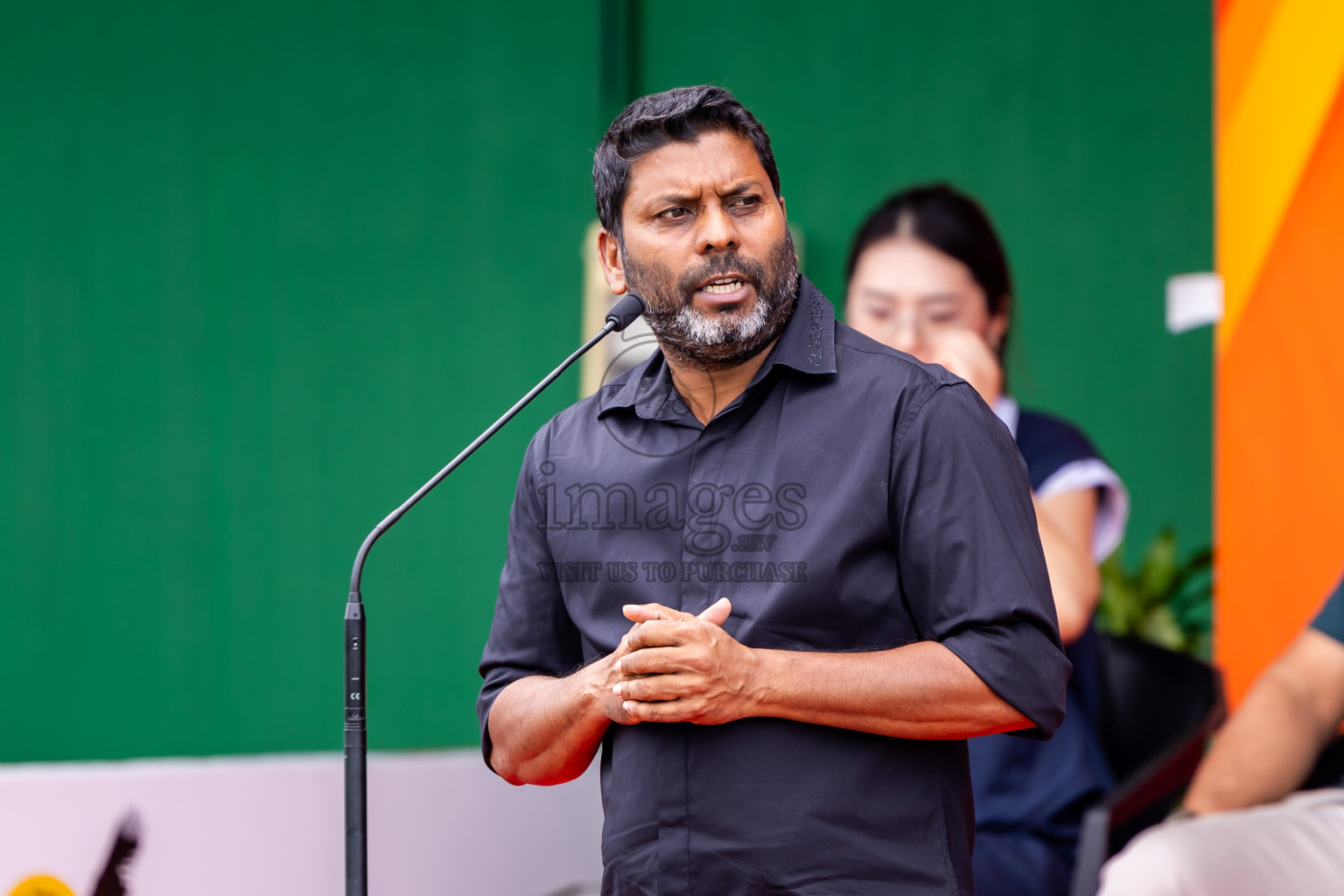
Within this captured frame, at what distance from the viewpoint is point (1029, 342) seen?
12.9 feet

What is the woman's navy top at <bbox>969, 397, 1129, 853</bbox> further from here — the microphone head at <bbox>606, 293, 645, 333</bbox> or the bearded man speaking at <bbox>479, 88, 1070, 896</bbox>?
the microphone head at <bbox>606, 293, 645, 333</bbox>

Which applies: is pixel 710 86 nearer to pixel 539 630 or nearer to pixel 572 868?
pixel 539 630

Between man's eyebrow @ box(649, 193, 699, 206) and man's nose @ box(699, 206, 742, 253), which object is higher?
man's eyebrow @ box(649, 193, 699, 206)

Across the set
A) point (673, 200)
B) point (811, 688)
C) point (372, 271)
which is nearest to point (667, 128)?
point (673, 200)

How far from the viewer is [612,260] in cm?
140

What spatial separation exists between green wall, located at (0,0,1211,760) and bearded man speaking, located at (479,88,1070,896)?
260 centimetres

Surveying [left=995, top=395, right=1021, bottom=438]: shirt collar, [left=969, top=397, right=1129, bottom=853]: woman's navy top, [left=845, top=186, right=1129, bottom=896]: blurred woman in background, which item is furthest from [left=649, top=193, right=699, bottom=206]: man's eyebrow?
[left=995, top=395, right=1021, bottom=438]: shirt collar

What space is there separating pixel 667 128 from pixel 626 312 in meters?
0.19

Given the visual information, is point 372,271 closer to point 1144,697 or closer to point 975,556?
point 1144,697

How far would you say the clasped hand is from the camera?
109cm

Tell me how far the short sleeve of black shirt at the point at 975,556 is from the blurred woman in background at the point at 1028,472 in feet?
2.15

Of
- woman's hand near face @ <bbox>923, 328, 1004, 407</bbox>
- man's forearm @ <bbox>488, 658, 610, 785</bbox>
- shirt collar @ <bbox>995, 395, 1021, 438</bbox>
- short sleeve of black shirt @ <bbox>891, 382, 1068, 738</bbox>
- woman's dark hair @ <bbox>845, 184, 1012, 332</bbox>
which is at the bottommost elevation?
man's forearm @ <bbox>488, 658, 610, 785</bbox>

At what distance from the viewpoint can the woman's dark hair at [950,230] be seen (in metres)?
2.21

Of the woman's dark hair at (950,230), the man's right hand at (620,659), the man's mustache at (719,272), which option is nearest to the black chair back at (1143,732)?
the woman's dark hair at (950,230)
